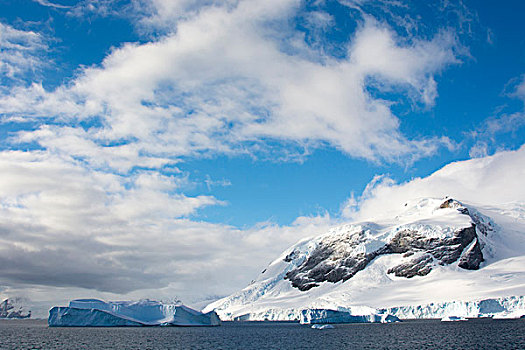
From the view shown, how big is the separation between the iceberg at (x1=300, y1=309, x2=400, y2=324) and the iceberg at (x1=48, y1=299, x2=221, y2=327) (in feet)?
143

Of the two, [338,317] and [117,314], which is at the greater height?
[117,314]

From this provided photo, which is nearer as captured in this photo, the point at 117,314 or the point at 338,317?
the point at 117,314

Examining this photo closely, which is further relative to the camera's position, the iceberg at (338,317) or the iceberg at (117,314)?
the iceberg at (338,317)

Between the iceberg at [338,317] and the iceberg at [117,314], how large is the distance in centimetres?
4347

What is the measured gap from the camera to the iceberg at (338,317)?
456 feet

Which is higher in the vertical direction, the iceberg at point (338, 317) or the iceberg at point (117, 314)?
the iceberg at point (117, 314)

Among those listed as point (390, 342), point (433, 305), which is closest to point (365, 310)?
point (433, 305)

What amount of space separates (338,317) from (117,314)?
73.2 m

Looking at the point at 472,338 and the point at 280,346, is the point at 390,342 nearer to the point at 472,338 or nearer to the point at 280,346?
the point at 472,338

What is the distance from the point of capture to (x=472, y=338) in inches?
2896

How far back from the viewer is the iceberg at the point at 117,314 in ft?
373

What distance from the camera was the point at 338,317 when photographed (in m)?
142

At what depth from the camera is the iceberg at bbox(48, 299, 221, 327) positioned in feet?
373

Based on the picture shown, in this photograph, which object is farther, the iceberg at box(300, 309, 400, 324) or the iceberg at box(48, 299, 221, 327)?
the iceberg at box(300, 309, 400, 324)
